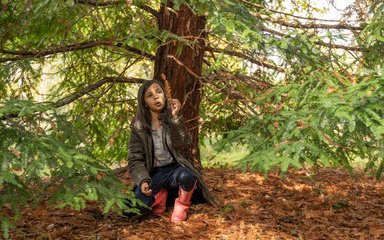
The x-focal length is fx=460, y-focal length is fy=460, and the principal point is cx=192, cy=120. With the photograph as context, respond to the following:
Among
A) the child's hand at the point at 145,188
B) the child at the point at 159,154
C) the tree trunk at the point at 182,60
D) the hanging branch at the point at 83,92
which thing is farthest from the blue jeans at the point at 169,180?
the hanging branch at the point at 83,92

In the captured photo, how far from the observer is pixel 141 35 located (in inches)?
182

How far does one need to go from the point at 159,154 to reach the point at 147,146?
0.19 metres

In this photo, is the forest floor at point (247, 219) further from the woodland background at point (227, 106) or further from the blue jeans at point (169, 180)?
the woodland background at point (227, 106)

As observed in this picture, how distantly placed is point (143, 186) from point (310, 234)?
6.08 feet

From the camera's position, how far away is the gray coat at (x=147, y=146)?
494 centimetres

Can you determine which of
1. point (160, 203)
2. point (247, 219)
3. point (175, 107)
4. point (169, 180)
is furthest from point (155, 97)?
point (247, 219)

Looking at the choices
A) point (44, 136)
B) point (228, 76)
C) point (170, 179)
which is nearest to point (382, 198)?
point (228, 76)

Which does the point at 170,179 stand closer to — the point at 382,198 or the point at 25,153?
the point at 25,153

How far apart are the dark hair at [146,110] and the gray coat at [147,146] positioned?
0.18 feet

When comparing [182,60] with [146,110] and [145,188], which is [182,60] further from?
[145,188]

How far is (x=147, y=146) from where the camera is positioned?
5105 mm

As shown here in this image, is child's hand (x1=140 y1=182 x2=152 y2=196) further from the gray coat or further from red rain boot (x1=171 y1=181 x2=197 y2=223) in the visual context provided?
red rain boot (x1=171 y1=181 x2=197 y2=223)

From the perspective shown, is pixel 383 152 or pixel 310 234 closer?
pixel 383 152

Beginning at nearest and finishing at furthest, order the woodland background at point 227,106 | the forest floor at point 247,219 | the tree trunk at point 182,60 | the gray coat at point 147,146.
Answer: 1. the woodland background at point 227,106
2. the forest floor at point 247,219
3. the gray coat at point 147,146
4. the tree trunk at point 182,60
